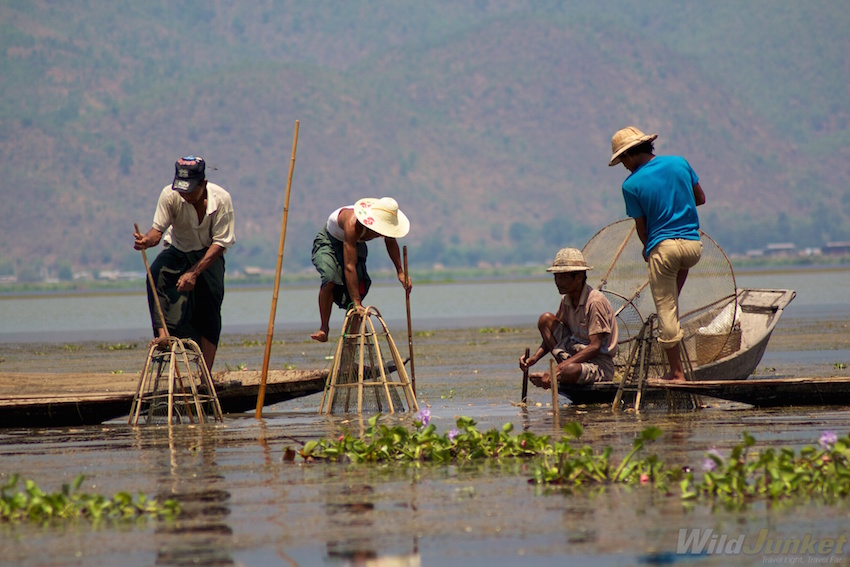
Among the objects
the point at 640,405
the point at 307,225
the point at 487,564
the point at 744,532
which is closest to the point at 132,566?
the point at 487,564

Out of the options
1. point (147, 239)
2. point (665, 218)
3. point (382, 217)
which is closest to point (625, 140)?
point (665, 218)

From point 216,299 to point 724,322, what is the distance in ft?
14.3

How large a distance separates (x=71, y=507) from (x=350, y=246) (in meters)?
4.46

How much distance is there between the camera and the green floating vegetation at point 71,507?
596 cm

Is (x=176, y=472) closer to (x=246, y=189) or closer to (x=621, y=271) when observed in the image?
(x=621, y=271)

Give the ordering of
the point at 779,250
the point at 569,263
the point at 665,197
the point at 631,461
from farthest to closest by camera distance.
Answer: the point at 779,250, the point at 569,263, the point at 665,197, the point at 631,461

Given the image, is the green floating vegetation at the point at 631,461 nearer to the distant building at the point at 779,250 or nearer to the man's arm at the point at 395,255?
the man's arm at the point at 395,255

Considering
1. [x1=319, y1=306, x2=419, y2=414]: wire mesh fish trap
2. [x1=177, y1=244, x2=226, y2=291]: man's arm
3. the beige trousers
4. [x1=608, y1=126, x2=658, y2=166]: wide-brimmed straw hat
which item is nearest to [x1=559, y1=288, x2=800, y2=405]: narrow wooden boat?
the beige trousers

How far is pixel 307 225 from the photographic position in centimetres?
18362

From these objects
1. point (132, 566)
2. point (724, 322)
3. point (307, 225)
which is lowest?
point (132, 566)

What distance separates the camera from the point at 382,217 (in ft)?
33.4

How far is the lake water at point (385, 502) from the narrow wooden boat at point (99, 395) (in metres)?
0.14

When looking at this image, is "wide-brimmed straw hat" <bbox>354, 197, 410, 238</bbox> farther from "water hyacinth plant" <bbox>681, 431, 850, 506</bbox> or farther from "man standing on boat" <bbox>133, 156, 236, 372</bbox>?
"water hyacinth plant" <bbox>681, 431, 850, 506</bbox>

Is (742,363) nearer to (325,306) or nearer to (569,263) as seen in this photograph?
(569,263)
